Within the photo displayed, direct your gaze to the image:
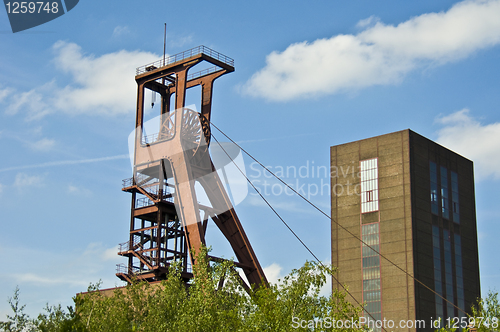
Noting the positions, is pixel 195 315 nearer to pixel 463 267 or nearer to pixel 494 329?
pixel 494 329

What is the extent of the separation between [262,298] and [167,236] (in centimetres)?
1654

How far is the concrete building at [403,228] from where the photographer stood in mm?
67562

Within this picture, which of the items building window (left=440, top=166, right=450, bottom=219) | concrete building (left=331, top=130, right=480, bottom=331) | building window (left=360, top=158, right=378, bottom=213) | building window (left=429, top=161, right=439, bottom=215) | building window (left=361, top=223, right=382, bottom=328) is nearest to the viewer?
concrete building (left=331, top=130, right=480, bottom=331)

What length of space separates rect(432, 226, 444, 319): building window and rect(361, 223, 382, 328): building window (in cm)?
622

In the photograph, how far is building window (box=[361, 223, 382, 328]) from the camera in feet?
223

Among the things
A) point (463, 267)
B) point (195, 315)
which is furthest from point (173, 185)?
point (463, 267)

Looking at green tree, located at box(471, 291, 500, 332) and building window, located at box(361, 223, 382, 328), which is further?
building window, located at box(361, 223, 382, 328)

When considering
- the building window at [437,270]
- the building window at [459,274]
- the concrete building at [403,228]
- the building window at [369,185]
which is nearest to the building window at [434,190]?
the concrete building at [403,228]

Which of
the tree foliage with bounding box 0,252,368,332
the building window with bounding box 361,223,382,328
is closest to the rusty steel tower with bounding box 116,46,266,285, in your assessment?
the tree foliage with bounding box 0,252,368,332

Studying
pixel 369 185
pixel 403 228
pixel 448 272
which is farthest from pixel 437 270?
pixel 369 185

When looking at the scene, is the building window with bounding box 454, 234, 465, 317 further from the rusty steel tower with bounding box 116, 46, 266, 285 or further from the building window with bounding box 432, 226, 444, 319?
the rusty steel tower with bounding box 116, 46, 266, 285

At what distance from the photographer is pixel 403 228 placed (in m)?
68.8

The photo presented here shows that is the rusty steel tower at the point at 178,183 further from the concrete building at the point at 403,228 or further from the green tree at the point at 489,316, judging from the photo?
the concrete building at the point at 403,228

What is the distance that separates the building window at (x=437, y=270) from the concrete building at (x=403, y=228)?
0.11 meters
